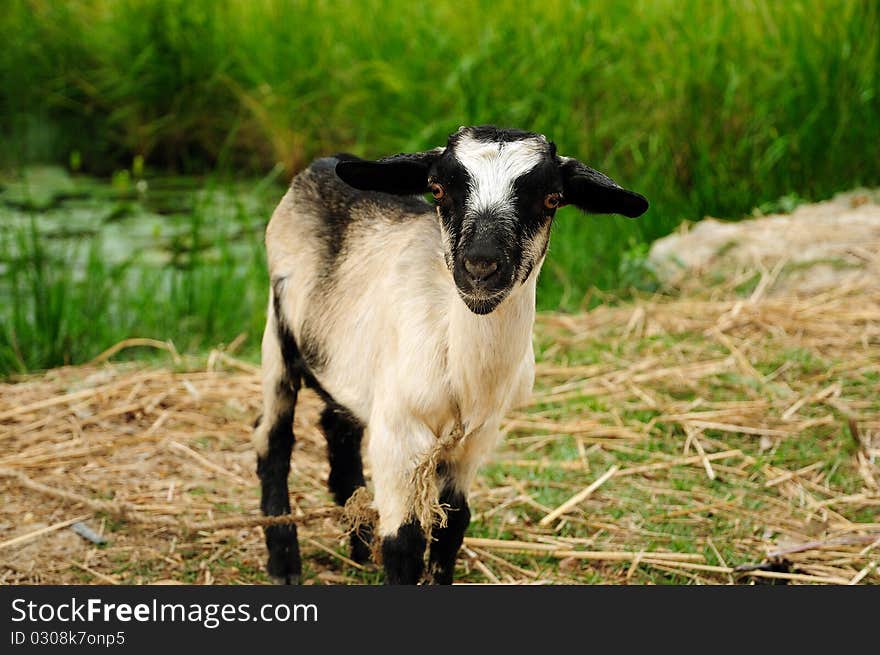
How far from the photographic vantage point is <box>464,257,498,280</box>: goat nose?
2.91 metres

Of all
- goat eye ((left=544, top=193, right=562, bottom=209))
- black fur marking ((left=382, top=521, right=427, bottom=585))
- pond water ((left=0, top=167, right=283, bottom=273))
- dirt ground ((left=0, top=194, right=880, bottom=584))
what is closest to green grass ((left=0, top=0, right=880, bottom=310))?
pond water ((left=0, top=167, right=283, bottom=273))

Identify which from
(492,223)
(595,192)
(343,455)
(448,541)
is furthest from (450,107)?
(492,223)

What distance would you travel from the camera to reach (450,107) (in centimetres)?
862

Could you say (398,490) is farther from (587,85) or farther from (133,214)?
(133,214)

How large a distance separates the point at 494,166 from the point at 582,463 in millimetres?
2210

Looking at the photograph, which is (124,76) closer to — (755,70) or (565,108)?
(565,108)

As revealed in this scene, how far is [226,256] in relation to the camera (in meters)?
7.04

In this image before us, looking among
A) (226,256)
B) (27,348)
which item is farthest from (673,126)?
(27,348)

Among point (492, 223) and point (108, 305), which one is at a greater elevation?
point (492, 223)

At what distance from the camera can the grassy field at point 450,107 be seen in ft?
22.9

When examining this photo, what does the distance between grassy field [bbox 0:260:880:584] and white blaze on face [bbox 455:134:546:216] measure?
152 cm

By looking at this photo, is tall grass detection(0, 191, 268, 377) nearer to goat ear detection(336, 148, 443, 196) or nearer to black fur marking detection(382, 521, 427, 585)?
black fur marking detection(382, 521, 427, 585)

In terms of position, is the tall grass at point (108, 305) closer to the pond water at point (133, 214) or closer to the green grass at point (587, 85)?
the pond water at point (133, 214)

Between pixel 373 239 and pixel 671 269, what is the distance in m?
3.75
